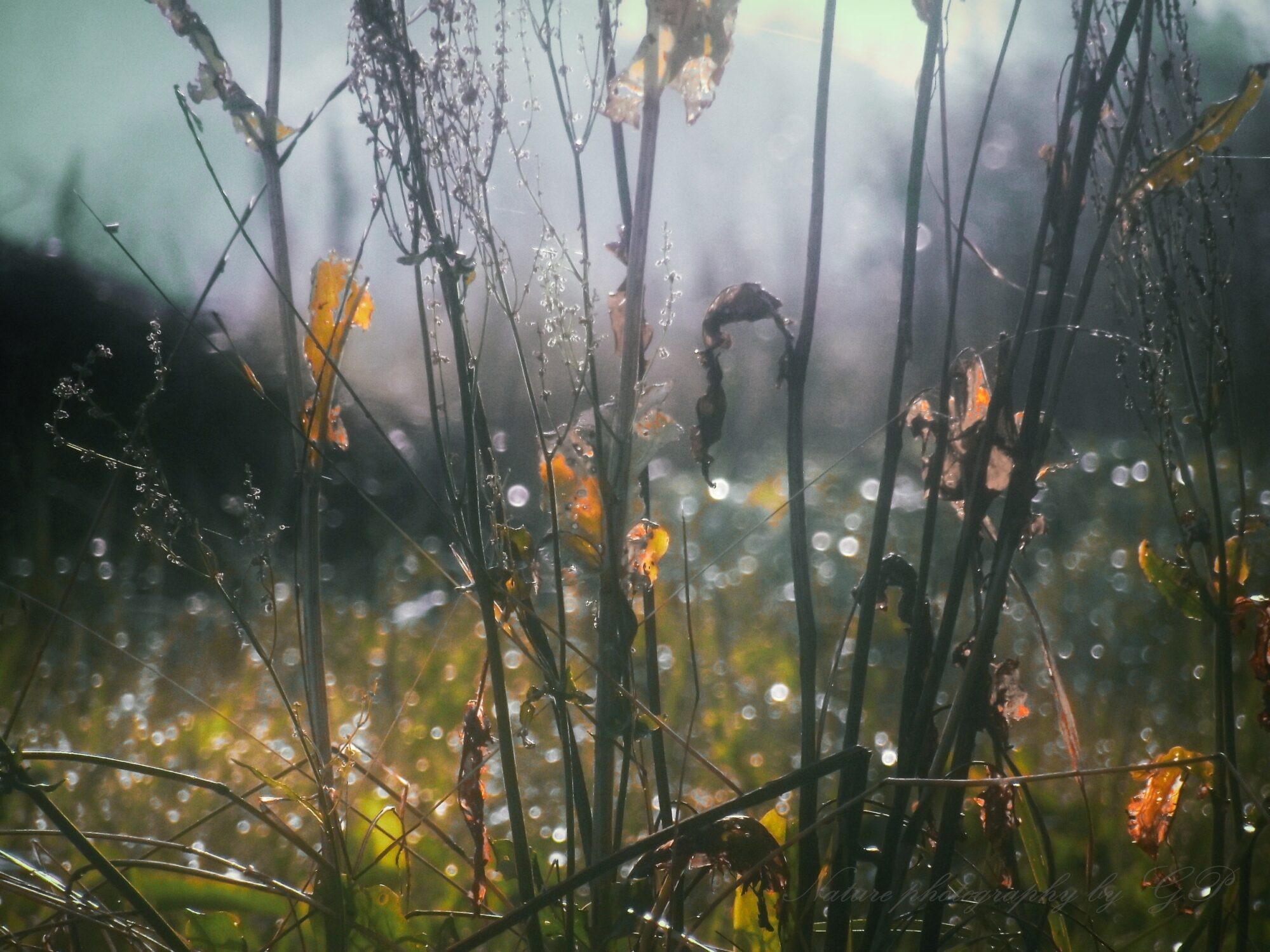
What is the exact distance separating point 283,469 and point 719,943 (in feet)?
5.94

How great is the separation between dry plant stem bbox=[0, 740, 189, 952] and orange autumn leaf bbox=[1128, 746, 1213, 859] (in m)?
0.77

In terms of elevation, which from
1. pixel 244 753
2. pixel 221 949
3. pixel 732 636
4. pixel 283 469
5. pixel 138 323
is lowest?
pixel 221 949

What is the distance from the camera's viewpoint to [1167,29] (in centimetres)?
78

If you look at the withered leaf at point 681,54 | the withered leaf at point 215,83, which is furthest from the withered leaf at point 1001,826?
the withered leaf at point 215,83

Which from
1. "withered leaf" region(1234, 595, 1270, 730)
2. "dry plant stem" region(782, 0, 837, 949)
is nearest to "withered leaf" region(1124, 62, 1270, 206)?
"dry plant stem" region(782, 0, 837, 949)

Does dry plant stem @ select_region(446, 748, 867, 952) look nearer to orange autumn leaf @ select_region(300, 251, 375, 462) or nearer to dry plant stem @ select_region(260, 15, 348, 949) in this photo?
dry plant stem @ select_region(260, 15, 348, 949)

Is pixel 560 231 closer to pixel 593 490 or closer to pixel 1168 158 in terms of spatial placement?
pixel 593 490

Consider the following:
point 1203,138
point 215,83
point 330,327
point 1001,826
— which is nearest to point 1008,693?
point 1001,826

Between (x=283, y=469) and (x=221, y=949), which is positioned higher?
(x=283, y=469)

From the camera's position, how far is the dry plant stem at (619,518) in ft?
2.27

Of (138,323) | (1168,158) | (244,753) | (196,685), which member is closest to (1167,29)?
(1168,158)

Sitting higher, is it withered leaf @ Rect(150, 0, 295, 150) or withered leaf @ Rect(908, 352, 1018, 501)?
withered leaf @ Rect(150, 0, 295, 150)

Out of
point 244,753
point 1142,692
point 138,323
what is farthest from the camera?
point 138,323

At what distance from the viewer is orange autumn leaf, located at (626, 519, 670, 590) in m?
0.76
